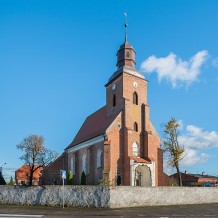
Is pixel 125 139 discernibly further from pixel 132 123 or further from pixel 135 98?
pixel 135 98

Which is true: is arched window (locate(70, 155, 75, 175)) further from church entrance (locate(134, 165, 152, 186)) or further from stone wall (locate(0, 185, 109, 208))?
stone wall (locate(0, 185, 109, 208))

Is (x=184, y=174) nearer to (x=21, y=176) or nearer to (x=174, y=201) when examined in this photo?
(x=21, y=176)

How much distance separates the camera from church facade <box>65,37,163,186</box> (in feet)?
114

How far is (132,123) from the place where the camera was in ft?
122

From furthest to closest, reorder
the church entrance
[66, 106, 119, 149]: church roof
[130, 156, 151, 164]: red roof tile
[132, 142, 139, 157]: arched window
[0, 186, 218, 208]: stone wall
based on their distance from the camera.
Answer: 1. [66, 106, 119, 149]: church roof
2. [132, 142, 139, 157]: arched window
3. the church entrance
4. [130, 156, 151, 164]: red roof tile
5. [0, 186, 218, 208]: stone wall

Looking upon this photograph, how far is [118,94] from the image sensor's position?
126ft

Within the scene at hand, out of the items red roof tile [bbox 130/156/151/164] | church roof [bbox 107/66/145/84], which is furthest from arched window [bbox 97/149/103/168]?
church roof [bbox 107/66/145/84]

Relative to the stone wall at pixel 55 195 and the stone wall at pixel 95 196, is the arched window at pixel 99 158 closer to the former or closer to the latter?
the stone wall at pixel 95 196

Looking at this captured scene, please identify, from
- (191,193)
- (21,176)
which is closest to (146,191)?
(191,193)

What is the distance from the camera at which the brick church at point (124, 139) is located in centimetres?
3481

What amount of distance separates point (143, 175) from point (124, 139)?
4.83 m

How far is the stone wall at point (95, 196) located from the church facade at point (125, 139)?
8383mm

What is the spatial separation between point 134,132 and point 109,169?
5704mm

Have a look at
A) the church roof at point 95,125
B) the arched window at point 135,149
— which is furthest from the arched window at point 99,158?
the arched window at point 135,149
